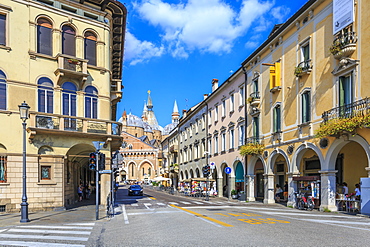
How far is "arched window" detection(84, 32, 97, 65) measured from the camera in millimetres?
21641

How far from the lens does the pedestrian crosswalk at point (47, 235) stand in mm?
9758

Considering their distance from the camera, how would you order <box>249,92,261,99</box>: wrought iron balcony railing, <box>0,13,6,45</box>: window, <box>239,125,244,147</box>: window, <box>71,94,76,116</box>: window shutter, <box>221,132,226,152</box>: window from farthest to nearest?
1. <box>221,132,226,152</box>: window
2. <box>239,125,244,147</box>: window
3. <box>249,92,261,99</box>: wrought iron balcony railing
4. <box>71,94,76,116</box>: window shutter
5. <box>0,13,6,45</box>: window

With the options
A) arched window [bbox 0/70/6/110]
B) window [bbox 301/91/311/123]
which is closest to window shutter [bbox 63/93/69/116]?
arched window [bbox 0/70/6/110]

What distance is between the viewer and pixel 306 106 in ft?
68.1

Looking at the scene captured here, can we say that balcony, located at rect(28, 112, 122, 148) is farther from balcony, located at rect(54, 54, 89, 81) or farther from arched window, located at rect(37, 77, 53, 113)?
balcony, located at rect(54, 54, 89, 81)

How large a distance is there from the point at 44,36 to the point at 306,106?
52.6 ft

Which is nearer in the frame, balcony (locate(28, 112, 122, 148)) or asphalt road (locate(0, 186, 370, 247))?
asphalt road (locate(0, 186, 370, 247))

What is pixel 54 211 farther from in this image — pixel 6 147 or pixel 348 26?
pixel 348 26

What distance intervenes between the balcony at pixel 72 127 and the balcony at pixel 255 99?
36.2 ft

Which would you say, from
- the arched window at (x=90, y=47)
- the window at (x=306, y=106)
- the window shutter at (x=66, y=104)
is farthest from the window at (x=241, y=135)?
the window shutter at (x=66, y=104)

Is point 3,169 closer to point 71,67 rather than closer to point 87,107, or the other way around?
point 87,107

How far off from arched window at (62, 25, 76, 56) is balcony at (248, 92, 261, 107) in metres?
13.9

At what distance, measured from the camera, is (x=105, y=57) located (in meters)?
22.2

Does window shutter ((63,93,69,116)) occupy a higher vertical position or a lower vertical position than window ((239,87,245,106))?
lower
